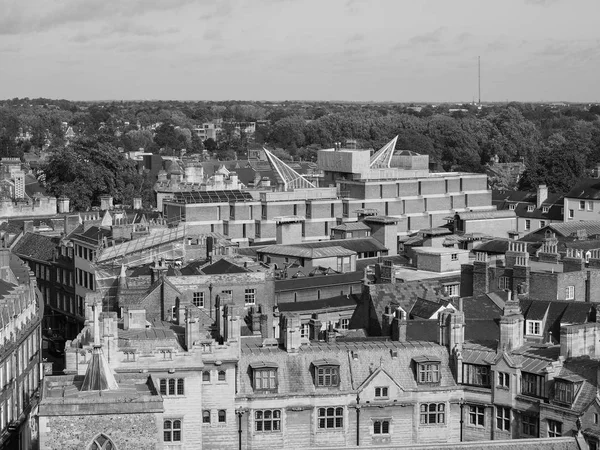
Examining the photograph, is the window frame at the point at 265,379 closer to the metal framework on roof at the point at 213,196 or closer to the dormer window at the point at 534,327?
the dormer window at the point at 534,327

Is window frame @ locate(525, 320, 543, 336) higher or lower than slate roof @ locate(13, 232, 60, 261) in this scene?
higher

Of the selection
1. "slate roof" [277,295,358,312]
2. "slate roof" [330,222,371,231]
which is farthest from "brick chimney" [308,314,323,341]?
"slate roof" [330,222,371,231]

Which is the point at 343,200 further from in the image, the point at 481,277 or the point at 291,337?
the point at 291,337

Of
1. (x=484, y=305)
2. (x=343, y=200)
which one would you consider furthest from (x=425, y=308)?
(x=343, y=200)

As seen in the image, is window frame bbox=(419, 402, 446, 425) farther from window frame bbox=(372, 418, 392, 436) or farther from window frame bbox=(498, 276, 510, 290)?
window frame bbox=(498, 276, 510, 290)

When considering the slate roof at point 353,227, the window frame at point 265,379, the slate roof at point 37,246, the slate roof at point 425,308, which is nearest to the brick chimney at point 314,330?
the slate roof at point 425,308

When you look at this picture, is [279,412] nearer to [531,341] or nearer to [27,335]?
[531,341]

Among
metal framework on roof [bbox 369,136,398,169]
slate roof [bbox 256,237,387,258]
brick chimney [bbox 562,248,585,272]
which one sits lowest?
slate roof [bbox 256,237,387,258]
